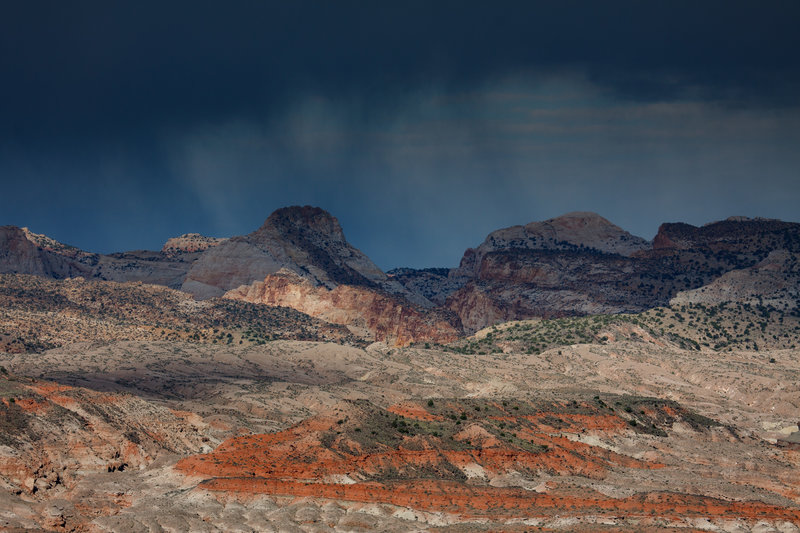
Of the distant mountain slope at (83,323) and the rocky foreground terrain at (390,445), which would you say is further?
the distant mountain slope at (83,323)

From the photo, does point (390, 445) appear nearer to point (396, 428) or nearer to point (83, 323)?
point (396, 428)

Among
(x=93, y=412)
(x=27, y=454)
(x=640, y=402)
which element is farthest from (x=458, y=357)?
(x=27, y=454)

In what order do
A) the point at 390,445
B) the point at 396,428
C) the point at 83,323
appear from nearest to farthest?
1. the point at 390,445
2. the point at 396,428
3. the point at 83,323

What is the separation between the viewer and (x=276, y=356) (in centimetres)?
16338

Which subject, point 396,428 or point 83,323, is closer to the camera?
point 396,428

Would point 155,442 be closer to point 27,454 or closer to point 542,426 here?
point 27,454

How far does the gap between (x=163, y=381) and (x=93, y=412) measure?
44.2m

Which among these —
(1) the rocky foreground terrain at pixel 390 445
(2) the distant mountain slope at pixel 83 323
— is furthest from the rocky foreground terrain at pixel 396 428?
(2) the distant mountain slope at pixel 83 323

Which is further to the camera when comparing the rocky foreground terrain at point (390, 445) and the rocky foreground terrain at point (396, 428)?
the rocky foreground terrain at point (396, 428)

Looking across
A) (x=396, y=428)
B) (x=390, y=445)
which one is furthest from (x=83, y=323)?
(x=390, y=445)

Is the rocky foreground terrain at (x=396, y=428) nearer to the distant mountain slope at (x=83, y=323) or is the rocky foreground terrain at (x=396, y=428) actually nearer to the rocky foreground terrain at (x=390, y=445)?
the rocky foreground terrain at (x=390, y=445)

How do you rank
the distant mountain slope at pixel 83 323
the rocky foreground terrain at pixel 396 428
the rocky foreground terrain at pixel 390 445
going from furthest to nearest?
the distant mountain slope at pixel 83 323, the rocky foreground terrain at pixel 396 428, the rocky foreground terrain at pixel 390 445

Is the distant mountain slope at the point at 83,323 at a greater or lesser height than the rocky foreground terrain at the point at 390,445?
greater

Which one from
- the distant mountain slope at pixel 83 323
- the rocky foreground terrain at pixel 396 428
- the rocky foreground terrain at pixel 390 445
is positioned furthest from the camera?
the distant mountain slope at pixel 83 323
